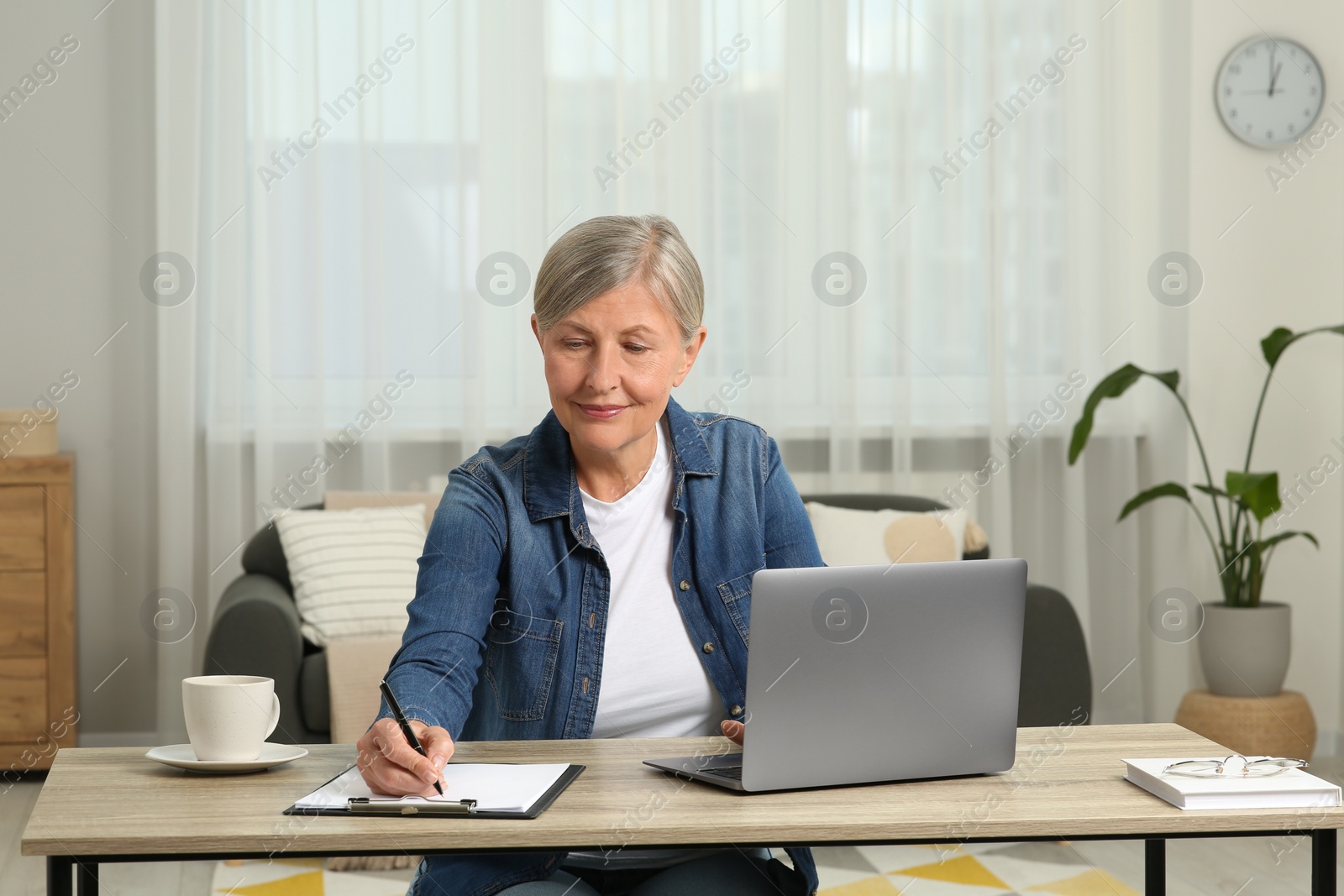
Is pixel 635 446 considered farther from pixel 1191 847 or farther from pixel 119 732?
pixel 119 732

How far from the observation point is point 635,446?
1.50 m

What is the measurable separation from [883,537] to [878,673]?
2286 mm

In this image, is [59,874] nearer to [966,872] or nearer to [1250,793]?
[1250,793]

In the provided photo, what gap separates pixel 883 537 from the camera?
3363 millimetres

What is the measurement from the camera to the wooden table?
3.28 ft

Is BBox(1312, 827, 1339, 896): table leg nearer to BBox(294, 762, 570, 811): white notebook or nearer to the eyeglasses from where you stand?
the eyeglasses

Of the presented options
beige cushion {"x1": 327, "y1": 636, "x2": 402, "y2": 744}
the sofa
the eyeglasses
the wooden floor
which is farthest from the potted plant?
the eyeglasses

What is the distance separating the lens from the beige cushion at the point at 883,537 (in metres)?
3.34

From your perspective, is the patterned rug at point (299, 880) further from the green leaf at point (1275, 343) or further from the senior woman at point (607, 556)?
the green leaf at point (1275, 343)

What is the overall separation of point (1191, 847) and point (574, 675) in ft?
7.02

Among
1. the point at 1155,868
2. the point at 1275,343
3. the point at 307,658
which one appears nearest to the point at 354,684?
the point at 307,658

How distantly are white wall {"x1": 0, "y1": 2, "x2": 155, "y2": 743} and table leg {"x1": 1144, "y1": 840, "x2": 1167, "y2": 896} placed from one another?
327 cm

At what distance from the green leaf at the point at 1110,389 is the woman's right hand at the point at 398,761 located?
2.96 meters

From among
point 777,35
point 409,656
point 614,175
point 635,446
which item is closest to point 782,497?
point 635,446
